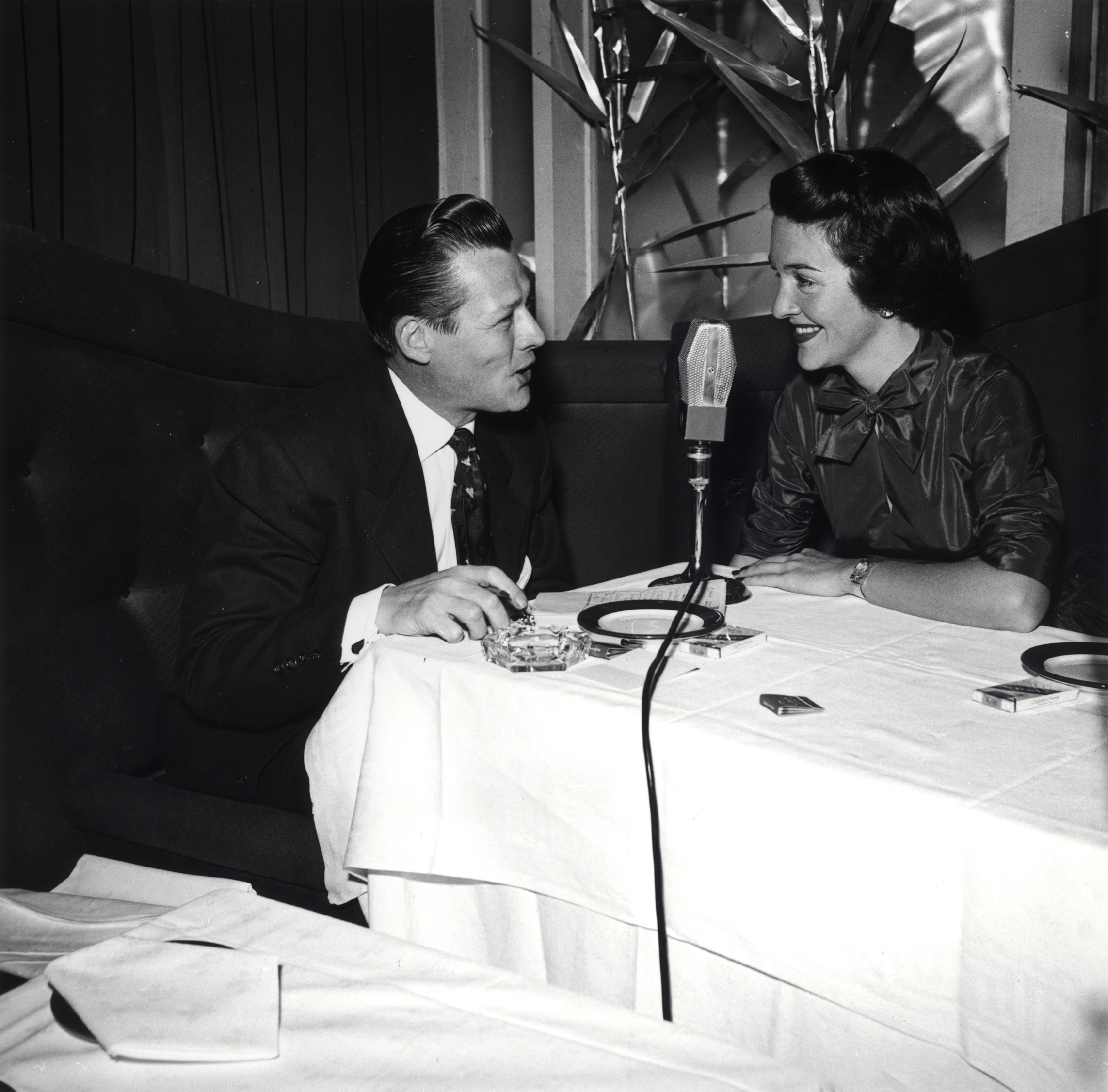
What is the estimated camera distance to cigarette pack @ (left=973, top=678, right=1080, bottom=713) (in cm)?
87

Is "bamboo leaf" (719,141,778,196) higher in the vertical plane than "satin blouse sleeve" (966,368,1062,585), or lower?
higher

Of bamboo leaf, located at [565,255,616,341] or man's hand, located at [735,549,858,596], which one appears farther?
bamboo leaf, located at [565,255,616,341]

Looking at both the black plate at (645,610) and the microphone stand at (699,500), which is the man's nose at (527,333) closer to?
the microphone stand at (699,500)

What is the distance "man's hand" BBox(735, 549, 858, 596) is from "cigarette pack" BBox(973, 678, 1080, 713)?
43 centimetres

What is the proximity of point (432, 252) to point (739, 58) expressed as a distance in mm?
1528

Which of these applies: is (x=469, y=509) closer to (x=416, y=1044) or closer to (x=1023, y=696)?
(x=1023, y=696)

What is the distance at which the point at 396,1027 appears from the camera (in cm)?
55

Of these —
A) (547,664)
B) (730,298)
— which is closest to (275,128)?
(730,298)

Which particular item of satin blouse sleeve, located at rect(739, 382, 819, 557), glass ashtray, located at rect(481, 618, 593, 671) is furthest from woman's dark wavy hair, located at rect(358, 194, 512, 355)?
glass ashtray, located at rect(481, 618, 593, 671)

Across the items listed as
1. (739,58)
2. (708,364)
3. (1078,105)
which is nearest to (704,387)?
(708,364)

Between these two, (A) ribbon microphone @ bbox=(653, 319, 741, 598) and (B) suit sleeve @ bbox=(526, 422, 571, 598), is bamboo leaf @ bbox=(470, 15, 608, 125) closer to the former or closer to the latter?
(B) suit sleeve @ bbox=(526, 422, 571, 598)

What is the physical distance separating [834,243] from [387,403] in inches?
33.1

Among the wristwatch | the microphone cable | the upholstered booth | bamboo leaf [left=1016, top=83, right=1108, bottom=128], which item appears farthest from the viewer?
bamboo leaf [left=1016, top=83, right=1108, bottom=128]

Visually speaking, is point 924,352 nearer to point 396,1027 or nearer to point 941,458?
point 941,458
